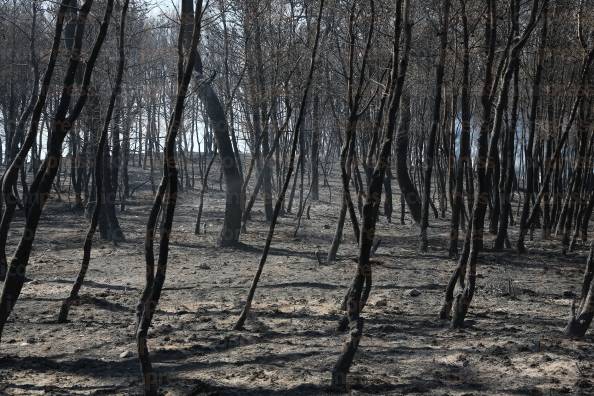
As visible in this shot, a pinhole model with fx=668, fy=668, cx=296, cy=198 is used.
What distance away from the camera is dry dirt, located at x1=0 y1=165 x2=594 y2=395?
16.6 ft

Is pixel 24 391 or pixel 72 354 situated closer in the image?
pixel 24 391

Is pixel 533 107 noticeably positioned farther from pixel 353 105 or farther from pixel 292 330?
pixel 292 330

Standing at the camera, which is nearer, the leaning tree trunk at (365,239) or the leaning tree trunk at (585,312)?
the leaning tree trunk at (365,239)

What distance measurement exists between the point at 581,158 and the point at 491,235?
3.26 m

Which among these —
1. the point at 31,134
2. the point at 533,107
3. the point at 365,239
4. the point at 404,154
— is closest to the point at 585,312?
the point at 365,239

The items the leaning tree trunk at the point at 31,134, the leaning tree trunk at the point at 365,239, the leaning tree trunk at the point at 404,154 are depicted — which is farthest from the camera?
the leaning tree trunk at the point at 404,154

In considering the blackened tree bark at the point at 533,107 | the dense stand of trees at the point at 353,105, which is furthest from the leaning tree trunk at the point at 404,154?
the blackened tree bark at the point at 533,107

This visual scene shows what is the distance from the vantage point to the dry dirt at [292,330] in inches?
200

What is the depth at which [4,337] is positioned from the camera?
6551mm

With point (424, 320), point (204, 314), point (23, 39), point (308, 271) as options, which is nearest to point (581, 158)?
point (308, 271)

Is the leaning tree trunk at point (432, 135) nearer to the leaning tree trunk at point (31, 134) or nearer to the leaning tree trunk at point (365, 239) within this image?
the leaning tree trunk at point (365, 239)

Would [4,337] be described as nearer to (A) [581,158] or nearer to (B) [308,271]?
(B) [308,271]

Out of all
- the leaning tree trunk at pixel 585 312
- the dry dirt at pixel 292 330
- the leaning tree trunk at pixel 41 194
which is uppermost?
the leaning tree trunk at pixel 41 194

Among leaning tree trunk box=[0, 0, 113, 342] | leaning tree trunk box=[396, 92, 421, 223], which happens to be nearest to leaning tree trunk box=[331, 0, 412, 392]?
leaning tree trunk box=[0, 0, 113, 342]
